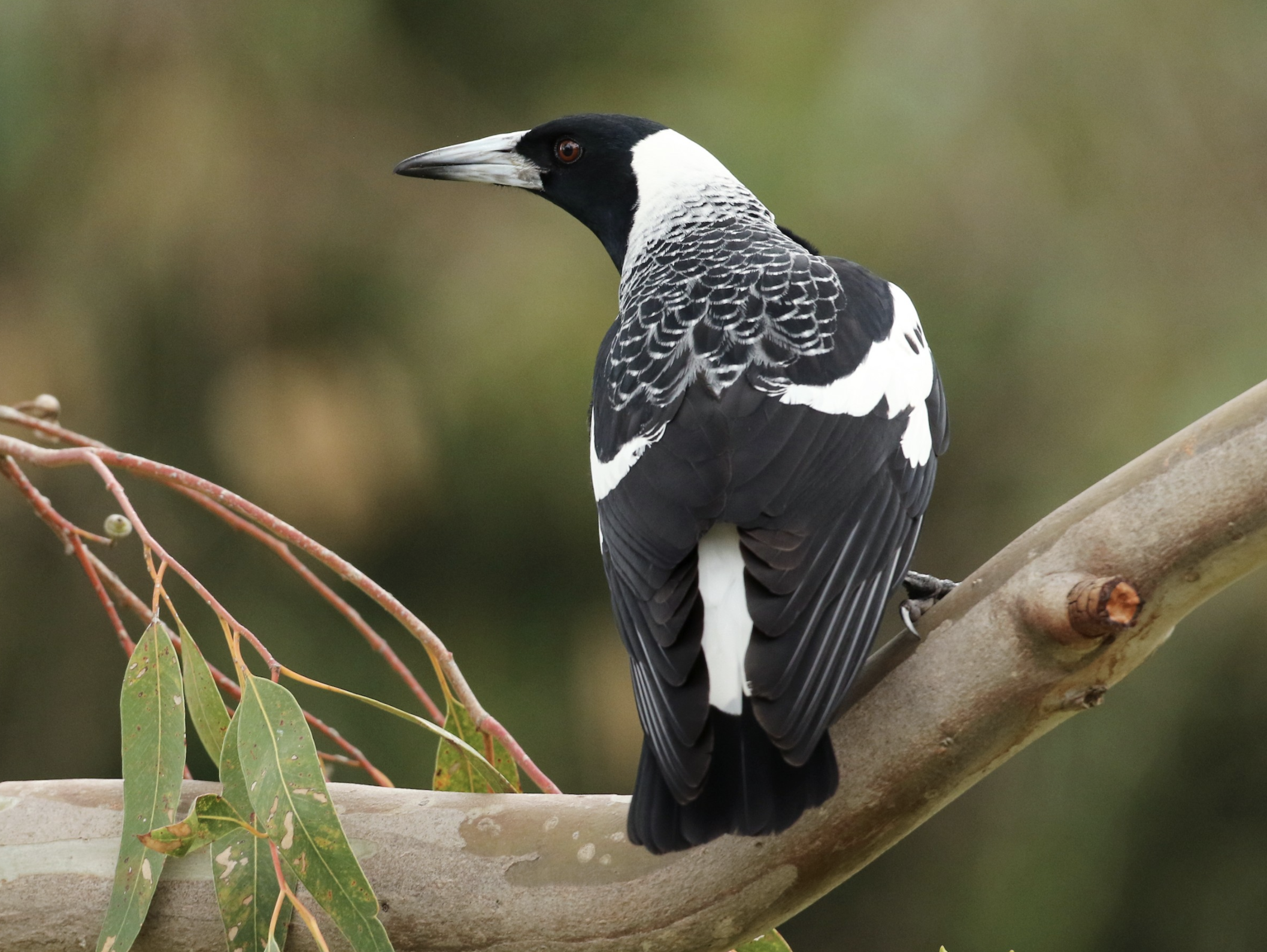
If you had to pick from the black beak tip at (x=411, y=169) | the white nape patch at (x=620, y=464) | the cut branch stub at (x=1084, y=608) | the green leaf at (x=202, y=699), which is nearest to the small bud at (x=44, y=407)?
the green leaf at (x=202, y=699)

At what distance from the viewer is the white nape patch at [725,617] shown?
1039 mm

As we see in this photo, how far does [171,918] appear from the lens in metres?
1.14

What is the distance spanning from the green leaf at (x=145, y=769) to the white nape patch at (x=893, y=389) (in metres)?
0.59

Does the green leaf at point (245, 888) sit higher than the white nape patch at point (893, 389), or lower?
lower

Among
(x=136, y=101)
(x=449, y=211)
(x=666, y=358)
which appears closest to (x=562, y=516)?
(x=449, y=211)

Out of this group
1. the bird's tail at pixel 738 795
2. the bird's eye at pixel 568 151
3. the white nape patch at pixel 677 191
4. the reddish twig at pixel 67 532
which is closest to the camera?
the bird's tail at pixel 738 795

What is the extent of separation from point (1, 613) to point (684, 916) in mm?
2709

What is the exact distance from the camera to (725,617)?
1079 mm

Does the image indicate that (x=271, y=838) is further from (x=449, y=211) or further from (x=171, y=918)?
(x=449, y=211)

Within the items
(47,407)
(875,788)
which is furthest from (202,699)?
(875,788)

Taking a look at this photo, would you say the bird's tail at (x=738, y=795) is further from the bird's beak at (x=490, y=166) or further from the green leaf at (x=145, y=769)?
the bird's beak at (x=490, y=166)

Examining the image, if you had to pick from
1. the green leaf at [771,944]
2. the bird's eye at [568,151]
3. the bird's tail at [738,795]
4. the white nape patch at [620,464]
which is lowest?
the green leaf at [771,944]

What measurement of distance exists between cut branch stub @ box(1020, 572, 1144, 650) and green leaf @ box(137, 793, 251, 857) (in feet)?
2.08

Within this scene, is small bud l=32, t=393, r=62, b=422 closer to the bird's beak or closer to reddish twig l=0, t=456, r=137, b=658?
reddish twig l=0, t=456, r=137, b=658
